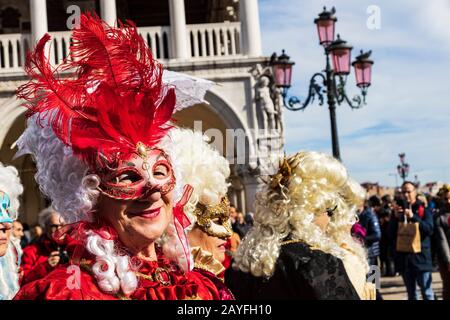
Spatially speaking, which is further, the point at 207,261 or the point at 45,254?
the point at 45,254

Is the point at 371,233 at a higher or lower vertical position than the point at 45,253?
lower

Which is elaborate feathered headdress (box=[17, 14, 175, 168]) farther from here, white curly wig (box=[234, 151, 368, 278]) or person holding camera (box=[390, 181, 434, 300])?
person holding camera (box=[390, 181, 434, 300])

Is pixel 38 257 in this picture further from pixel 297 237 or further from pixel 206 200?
pixel 297 237

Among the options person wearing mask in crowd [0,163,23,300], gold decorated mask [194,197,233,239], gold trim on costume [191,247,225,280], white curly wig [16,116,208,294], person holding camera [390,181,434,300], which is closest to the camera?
white curly wig [16,116,208,294]

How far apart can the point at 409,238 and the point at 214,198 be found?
4.67m

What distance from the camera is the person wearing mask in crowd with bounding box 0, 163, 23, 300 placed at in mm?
3294

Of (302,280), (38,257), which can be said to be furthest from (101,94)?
(38,257)

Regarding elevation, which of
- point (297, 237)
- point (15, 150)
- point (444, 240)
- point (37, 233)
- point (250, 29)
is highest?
point (250, 29)

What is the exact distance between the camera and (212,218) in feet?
12.2

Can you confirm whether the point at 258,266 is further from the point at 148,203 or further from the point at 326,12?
the point at 326,12

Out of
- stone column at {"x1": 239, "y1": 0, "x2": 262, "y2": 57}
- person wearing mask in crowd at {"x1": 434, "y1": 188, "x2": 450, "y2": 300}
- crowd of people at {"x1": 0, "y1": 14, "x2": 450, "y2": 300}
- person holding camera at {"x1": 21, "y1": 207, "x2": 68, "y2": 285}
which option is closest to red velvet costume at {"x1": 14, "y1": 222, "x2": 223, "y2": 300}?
crowd of people at {"x1": 0, "y1": 14, "x2": 450, "y2": 300}

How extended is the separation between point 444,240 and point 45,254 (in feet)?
13.7

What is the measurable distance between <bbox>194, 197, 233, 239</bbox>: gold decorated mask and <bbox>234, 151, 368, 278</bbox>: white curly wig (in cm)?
47
